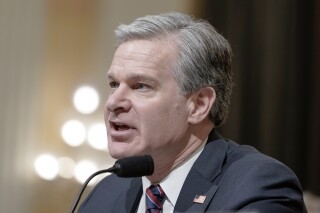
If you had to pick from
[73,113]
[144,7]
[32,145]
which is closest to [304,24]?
[144,7]

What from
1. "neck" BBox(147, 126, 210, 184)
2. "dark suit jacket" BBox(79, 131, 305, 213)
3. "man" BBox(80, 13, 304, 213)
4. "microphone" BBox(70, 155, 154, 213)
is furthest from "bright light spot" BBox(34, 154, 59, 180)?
"microphone" BBox(70, 155, 154, 213)

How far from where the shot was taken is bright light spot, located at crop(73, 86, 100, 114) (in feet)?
16.9

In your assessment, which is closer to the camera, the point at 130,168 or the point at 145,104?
the point at 130,168

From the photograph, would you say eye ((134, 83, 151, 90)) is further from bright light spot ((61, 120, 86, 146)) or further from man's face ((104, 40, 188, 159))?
bright light spot ((61, 120, 86, 146))

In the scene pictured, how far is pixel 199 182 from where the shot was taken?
97.0 inches

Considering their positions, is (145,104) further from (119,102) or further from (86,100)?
(86,100)

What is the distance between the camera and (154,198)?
2541mm

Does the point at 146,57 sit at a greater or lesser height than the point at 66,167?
greater

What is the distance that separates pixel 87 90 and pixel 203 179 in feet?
9.22

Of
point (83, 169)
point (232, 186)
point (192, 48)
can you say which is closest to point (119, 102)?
point (192, 48)

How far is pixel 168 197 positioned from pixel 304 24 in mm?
2819

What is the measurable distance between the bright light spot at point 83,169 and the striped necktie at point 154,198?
250cm

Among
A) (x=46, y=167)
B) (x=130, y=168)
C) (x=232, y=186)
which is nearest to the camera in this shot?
(x=130, y=168)

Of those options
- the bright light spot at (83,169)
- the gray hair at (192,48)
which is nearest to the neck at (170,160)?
the gray hair at (192,48)
